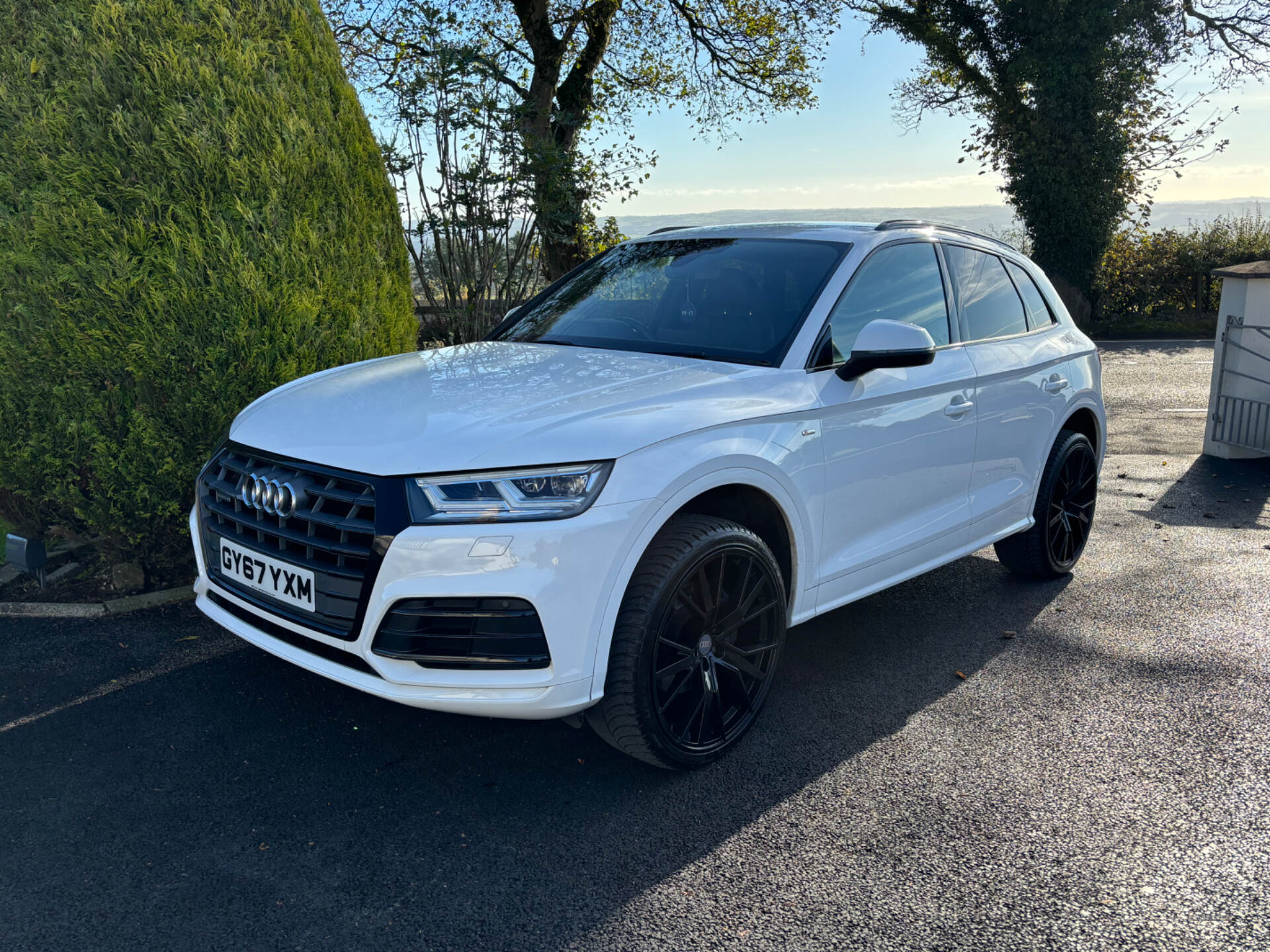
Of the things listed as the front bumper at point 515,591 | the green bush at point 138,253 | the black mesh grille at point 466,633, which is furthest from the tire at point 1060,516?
the green bush at point 138,253

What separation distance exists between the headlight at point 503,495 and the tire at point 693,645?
1.13 ft

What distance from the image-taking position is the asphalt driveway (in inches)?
99.7

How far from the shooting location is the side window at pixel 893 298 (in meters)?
3.75

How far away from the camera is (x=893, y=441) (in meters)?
3.77

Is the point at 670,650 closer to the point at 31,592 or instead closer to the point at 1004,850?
the point at 1004,850

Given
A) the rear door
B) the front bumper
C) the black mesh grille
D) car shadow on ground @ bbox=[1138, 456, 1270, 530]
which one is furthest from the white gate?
the black mesh grille

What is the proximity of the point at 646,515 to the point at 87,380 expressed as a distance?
302 centimetres

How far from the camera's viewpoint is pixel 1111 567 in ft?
18.2

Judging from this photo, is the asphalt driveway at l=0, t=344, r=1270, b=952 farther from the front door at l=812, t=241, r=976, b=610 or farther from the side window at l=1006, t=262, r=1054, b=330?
the side window at l=1006, t=262, r=1054, b=330

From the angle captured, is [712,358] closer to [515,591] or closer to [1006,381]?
[515,591]

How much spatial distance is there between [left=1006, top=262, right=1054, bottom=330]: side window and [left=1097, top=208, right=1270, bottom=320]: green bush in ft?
57.2

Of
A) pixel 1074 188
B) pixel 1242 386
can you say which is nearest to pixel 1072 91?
pixel 1074 188

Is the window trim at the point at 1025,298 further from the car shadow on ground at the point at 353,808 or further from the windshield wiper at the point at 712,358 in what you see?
the windshield wiper at the point at 712,358

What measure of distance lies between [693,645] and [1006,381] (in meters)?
2.21
